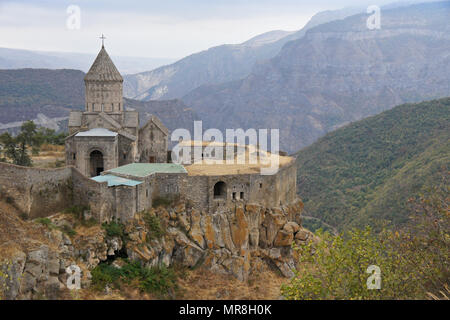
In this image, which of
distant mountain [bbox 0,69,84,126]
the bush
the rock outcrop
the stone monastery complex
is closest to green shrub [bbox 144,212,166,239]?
the rock outcrop

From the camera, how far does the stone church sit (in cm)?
3362

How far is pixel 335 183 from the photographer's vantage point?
7781cm

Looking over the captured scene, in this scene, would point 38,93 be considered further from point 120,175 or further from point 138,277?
point 138,277

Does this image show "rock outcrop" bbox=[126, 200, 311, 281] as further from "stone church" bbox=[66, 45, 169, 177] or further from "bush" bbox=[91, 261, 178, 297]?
"stone church" bbox=[66, 45, 169, 177]

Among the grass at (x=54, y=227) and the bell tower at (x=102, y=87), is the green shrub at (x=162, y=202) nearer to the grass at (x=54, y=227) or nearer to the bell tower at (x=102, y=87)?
the grass at (x=54, y=227)

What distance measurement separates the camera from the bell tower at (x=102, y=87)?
3719 cm

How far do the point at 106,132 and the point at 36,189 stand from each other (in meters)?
10.8

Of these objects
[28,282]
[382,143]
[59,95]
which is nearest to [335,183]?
[382,143]

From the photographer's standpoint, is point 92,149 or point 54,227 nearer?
point 54,227

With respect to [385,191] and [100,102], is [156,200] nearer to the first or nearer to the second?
[100,102]

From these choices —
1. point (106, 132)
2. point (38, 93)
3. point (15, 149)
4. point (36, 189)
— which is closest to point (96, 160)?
point (106, 132)

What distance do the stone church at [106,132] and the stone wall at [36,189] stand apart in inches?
284

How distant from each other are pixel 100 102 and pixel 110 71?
2.36 meters

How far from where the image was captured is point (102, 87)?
3722 centimetres
